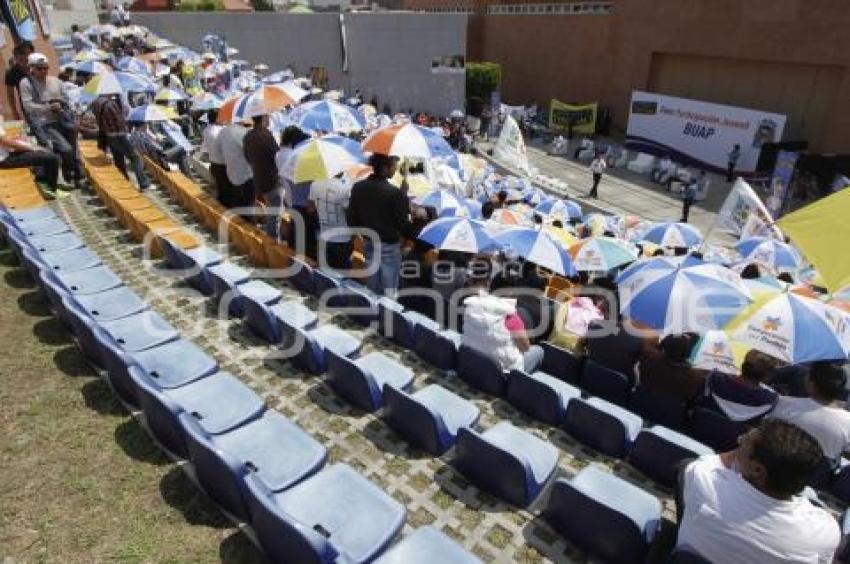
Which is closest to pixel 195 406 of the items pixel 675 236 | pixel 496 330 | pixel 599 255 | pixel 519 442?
pixel 519 442

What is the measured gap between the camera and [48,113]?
9.98 metres

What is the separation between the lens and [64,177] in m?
10.8

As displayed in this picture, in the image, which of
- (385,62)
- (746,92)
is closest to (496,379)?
(746,92)

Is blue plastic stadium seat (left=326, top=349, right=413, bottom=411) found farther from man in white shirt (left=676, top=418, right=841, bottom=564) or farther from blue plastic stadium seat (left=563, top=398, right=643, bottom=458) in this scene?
man in white shirt (left=676, top=418, right=841, bottom=564)

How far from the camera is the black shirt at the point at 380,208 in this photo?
665 centimetres

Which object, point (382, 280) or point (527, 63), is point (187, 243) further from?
point (527, 63)

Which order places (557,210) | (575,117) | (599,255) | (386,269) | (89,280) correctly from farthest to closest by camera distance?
(575,117) → (557,210) → (599,255) → (386,269) → (89,280)

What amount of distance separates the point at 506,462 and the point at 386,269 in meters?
3.63

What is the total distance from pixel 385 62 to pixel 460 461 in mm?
36276

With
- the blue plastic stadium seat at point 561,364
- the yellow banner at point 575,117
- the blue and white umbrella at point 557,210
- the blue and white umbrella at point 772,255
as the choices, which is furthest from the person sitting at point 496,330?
the yellow banner at point 575,117

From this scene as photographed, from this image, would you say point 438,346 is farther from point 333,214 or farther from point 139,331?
point 139,331

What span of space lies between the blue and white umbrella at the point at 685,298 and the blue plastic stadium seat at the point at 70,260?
246 inches

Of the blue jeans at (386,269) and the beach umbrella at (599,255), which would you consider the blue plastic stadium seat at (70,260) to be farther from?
the beach umbrella at (599,255)

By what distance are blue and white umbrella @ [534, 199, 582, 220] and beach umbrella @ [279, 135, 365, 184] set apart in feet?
22.9
